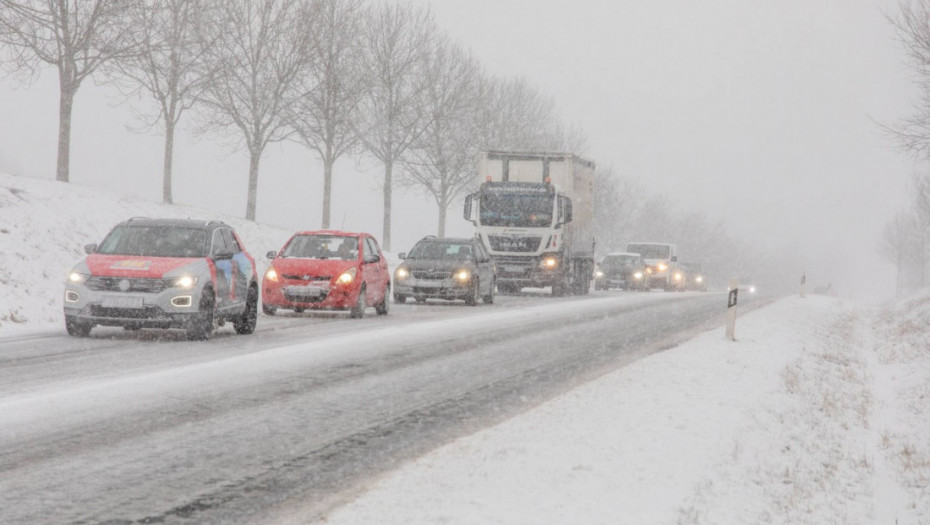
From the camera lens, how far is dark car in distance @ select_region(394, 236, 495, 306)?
23266 mm

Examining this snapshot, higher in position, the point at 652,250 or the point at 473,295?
the point at 652,250

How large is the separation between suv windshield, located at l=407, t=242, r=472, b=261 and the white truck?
4.05 meters

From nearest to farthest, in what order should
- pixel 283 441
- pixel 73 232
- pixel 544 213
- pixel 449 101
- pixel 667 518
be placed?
pixel 667 518 < pixel 283 441 < pixel 73 232 < pixel 544 213 < pixel 449 101

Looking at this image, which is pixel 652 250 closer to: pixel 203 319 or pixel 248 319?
pixel 248 319

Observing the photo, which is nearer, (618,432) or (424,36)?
(618,432)

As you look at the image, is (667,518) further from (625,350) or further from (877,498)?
(625,350)

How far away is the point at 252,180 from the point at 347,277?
66.6 feet

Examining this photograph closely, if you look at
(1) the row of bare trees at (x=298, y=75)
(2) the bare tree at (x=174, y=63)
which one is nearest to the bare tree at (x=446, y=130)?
(1) the row of bare trees at (x=298, y=75)

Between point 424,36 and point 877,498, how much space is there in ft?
124

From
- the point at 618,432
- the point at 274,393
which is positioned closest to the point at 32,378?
the point at 274,393

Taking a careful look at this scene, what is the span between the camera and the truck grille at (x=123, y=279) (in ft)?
42.2

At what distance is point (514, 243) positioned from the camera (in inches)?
1139

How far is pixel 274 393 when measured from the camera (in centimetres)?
874

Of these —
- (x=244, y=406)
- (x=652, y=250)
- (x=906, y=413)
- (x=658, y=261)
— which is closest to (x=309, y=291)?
(x=244, y=406)
